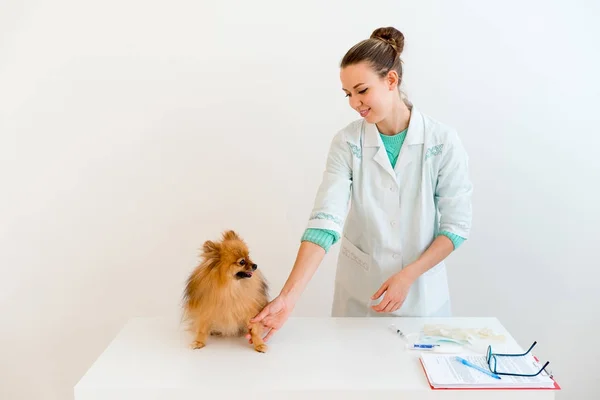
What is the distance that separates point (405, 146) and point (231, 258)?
0.75 m

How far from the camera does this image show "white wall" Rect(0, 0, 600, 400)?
2.64 metres

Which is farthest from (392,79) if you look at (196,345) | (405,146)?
(196,345)

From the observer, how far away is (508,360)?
1.65 meters

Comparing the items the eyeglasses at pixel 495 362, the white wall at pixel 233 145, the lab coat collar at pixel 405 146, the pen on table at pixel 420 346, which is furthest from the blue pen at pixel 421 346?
the white wall at pixel 233 145

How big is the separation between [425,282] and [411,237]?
0.57ft

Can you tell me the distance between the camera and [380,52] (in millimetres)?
1945

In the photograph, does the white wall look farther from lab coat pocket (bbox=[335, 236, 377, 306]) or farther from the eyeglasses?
the eyeglasses

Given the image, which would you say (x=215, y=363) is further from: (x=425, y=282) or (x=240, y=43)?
(x=240, y=43)

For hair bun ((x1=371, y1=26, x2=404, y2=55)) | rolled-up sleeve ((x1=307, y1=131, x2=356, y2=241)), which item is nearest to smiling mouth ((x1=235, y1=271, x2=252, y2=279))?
rolled-up sleeve ((x1=307, y1=131, x2=356, y2=241))

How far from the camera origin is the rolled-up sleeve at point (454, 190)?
2.03 metres

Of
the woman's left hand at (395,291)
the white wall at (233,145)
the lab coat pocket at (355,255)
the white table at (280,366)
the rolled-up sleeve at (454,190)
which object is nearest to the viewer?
the white table at (280,366)

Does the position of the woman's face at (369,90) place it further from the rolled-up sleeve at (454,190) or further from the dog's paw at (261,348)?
the dog's paw at (261,348)

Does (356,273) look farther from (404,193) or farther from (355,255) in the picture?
(404,193)

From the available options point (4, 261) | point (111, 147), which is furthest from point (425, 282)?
point (4, 261)
